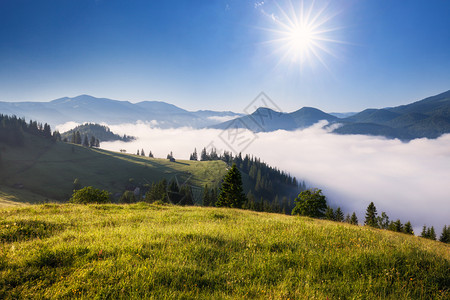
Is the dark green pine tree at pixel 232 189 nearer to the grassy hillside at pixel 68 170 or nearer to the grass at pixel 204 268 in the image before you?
the grass at pixel 204 268

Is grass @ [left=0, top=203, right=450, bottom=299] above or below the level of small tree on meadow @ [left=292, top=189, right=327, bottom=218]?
above

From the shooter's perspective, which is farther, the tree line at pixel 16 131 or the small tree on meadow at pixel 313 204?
the tree line at pixel 16 131

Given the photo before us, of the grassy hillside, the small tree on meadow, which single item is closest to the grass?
the small tree on meadow

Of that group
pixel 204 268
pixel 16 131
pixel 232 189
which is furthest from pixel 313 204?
pixel 16 131

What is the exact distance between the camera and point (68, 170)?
133375 millimetres

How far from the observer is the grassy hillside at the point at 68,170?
109 m

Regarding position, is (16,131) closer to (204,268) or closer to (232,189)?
(232,189)

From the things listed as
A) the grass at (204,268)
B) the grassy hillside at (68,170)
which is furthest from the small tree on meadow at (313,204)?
the grassy hillside at (68,170)

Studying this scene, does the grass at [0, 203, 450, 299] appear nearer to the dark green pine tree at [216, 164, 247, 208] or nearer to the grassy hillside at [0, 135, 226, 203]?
the dark green pine tree at [216, 164, 247, 208]

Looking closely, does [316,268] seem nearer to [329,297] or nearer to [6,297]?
[329,297]

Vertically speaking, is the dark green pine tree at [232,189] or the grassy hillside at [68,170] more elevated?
the dark green pine tree at [232,189]

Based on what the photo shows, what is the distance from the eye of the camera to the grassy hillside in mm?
108750

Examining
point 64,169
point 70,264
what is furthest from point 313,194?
point 64,169

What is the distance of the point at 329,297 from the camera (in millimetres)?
4289
